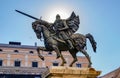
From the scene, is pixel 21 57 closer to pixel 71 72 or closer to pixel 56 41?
pixel 56 41

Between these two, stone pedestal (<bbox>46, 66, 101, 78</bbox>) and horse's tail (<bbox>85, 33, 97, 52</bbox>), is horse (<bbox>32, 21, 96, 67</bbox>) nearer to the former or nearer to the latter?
horse's tail (<bbox>85, 33, 97, 52</bbox>)

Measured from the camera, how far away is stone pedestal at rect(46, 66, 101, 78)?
1201cm

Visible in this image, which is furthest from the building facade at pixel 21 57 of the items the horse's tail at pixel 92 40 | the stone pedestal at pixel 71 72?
the stone pedestal at pixel 71 72

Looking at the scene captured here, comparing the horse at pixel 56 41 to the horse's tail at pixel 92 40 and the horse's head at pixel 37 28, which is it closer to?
the horse's head at pixel 37 28

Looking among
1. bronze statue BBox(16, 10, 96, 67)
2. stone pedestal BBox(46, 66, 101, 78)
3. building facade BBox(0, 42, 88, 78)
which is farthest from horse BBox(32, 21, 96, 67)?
building facade BBox(0, 42, 88, 78)

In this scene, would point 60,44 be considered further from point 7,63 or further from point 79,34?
point 7,63

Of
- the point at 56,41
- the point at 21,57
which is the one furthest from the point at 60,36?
the point at 21,57

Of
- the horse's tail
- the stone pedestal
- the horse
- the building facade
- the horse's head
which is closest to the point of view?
the stone pedestal

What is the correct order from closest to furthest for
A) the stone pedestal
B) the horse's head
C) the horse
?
the stone pedestal, the horse, the horse's head

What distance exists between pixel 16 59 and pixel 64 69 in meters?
48.3

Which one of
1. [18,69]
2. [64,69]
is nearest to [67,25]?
[64,69]

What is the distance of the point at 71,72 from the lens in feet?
40.1

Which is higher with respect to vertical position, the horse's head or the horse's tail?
the horse's head

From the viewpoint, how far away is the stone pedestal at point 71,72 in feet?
39.4
